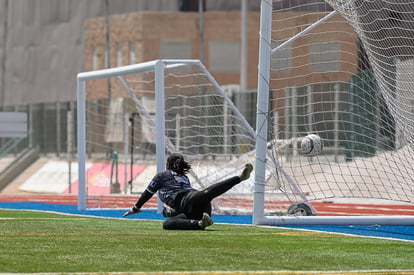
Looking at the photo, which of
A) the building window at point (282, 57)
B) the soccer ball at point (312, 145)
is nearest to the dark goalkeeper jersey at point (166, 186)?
the soccer ball at point (312, 145)

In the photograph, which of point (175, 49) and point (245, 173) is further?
point (175, 49)

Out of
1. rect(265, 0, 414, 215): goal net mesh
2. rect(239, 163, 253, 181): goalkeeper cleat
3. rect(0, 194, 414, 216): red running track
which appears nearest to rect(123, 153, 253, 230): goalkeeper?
rect(239, 163, 253, 181): goalkeeper cleat

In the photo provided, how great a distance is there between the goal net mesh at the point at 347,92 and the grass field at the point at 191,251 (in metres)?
3.07

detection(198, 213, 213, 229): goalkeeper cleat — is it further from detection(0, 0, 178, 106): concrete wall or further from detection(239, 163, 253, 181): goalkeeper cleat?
detection(0, 0, 178, 106): concrete wall

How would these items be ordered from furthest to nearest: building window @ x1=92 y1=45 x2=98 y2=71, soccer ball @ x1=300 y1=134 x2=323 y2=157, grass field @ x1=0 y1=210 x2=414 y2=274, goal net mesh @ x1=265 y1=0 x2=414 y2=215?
building window @ x1=92 y1=45 x2=98 y2=71 → soccer ball @ x1=300 y1=134 x2=323 y2=157 → goal net mesh @ x1=265 y1=0 x2=414 y2=215 → grass field @ x1=0 y1=210 x2=414 y2=274

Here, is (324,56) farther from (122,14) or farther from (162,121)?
(122,14)

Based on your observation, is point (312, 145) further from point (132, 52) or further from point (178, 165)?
point (132, 52)

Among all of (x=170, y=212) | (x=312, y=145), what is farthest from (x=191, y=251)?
(x=312, y=145)

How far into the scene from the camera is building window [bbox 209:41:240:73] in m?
55.3

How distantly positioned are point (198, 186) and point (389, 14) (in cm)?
765

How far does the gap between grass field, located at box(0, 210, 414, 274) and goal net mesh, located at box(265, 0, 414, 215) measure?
3069mm

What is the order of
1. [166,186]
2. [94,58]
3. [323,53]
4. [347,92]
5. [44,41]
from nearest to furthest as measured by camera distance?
1. [166,186]
2. [323,53]
3. [347,92]
4. [94,58]
5. [44,41]

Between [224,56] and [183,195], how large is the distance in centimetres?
4083

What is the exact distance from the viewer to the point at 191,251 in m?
11.3
